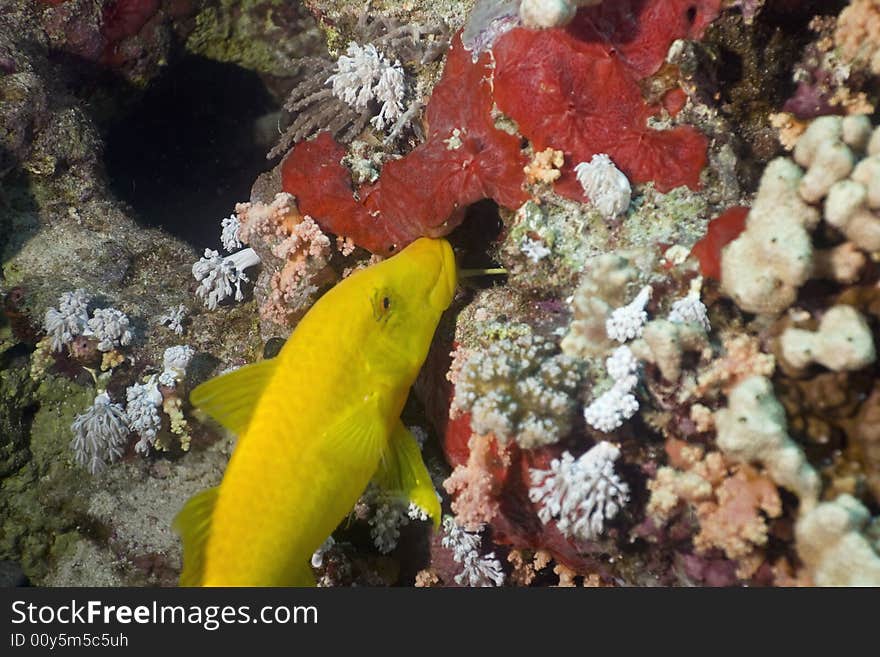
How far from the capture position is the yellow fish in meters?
2.76

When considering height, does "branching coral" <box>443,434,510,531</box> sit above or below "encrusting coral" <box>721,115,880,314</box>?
below

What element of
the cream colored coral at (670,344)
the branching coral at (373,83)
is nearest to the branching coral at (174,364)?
the branching coral at (373,83)

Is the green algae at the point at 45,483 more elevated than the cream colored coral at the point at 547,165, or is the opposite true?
the cream colored coral at the point at 547,165

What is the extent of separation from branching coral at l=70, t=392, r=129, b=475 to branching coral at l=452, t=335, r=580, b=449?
217 cm

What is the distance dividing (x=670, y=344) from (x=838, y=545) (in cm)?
85

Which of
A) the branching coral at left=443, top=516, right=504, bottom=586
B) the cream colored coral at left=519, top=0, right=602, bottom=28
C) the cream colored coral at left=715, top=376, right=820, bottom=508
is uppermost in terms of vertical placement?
the cream colored coral at left=519, top=0, right=602, bottom=28

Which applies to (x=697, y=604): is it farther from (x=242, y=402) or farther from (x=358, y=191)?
(x=358, y=191)

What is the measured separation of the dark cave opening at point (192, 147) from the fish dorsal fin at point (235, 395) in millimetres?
3893

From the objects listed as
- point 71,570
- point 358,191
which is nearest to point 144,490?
point 71,570

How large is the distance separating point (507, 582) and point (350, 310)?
1.68m

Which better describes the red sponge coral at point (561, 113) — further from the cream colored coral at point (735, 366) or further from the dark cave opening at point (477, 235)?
the cream colored coral at point (735, 366)

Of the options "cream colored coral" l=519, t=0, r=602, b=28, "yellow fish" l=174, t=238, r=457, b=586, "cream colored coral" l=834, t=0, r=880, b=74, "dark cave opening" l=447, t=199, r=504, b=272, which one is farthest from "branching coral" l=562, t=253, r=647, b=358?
"cream colored coral" l=834, t=0, r=880, b=74

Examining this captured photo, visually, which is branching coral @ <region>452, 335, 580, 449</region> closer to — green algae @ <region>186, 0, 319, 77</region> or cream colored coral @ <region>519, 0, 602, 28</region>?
cream colored coral @ <region>519, 0, 602, 28</region>

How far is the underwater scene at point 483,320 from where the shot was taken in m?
2.41
